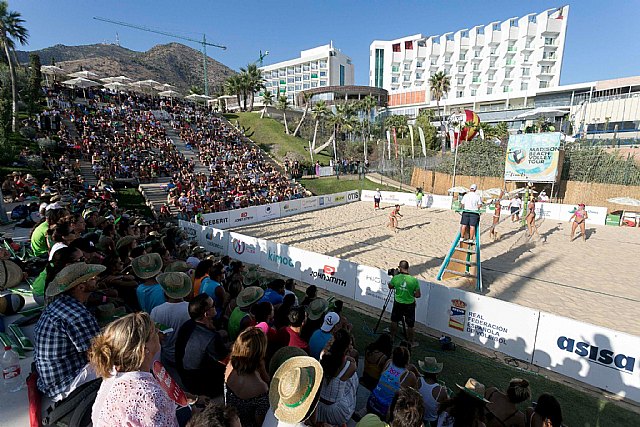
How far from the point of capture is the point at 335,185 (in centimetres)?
3094

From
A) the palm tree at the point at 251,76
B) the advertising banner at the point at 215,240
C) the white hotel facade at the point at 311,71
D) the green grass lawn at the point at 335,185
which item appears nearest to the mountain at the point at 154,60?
the white hotel facade at the point at 311,71

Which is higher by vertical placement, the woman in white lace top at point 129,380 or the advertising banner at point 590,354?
the woman in white lace top at point 129,380

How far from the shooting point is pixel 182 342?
128 inches

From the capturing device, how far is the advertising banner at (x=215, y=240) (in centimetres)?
1242

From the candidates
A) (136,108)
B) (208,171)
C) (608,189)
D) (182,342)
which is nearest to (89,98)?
(136,108)

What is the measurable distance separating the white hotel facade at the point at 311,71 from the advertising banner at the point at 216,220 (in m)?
70.6

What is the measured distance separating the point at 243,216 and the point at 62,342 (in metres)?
15.9

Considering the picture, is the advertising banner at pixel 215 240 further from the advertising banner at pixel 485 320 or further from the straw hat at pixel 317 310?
the straw hat at pixel 317 310

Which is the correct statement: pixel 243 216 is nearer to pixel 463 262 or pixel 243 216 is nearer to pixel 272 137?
pixel 463 262

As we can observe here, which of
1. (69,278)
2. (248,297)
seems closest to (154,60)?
(248,297)

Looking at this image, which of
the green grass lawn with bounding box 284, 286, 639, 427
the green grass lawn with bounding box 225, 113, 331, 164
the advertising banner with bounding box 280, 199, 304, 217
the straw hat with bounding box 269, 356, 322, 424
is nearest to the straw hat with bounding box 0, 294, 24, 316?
the straw hat with bounding box 269, 356, 322, 424

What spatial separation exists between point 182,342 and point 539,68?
7853cm

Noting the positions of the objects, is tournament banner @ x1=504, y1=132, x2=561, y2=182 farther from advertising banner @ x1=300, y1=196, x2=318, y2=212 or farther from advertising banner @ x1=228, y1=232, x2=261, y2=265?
advertising banner @ x1=228, y1=232, x2=261, y2=265

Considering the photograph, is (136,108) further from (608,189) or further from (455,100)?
(455,100)
